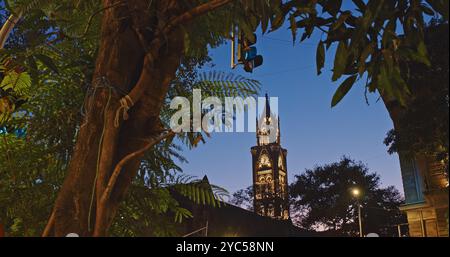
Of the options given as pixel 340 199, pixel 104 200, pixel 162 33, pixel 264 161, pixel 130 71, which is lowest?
pixel 104 200

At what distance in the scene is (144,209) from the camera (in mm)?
2904

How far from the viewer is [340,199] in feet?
85.8

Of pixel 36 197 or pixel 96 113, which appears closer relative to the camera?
pixel 96 113

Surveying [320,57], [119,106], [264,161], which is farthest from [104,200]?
[264,161]

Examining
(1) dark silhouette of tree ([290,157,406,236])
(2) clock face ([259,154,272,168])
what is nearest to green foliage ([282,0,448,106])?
(1) dark silhouette of tree ([290,157,406,236])

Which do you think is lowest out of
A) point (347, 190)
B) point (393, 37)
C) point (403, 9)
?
point (393, 37)

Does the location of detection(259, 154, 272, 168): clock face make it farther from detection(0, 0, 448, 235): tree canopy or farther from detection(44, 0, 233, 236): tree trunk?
detection(44, 0, 233, 236): tree trunk

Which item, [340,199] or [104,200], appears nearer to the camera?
[104,200]

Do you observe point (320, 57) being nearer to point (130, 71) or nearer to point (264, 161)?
point (130, 71)

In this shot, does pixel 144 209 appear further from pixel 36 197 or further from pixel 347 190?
pixel 347 190

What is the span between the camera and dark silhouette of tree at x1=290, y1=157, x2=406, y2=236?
24.2 metres
